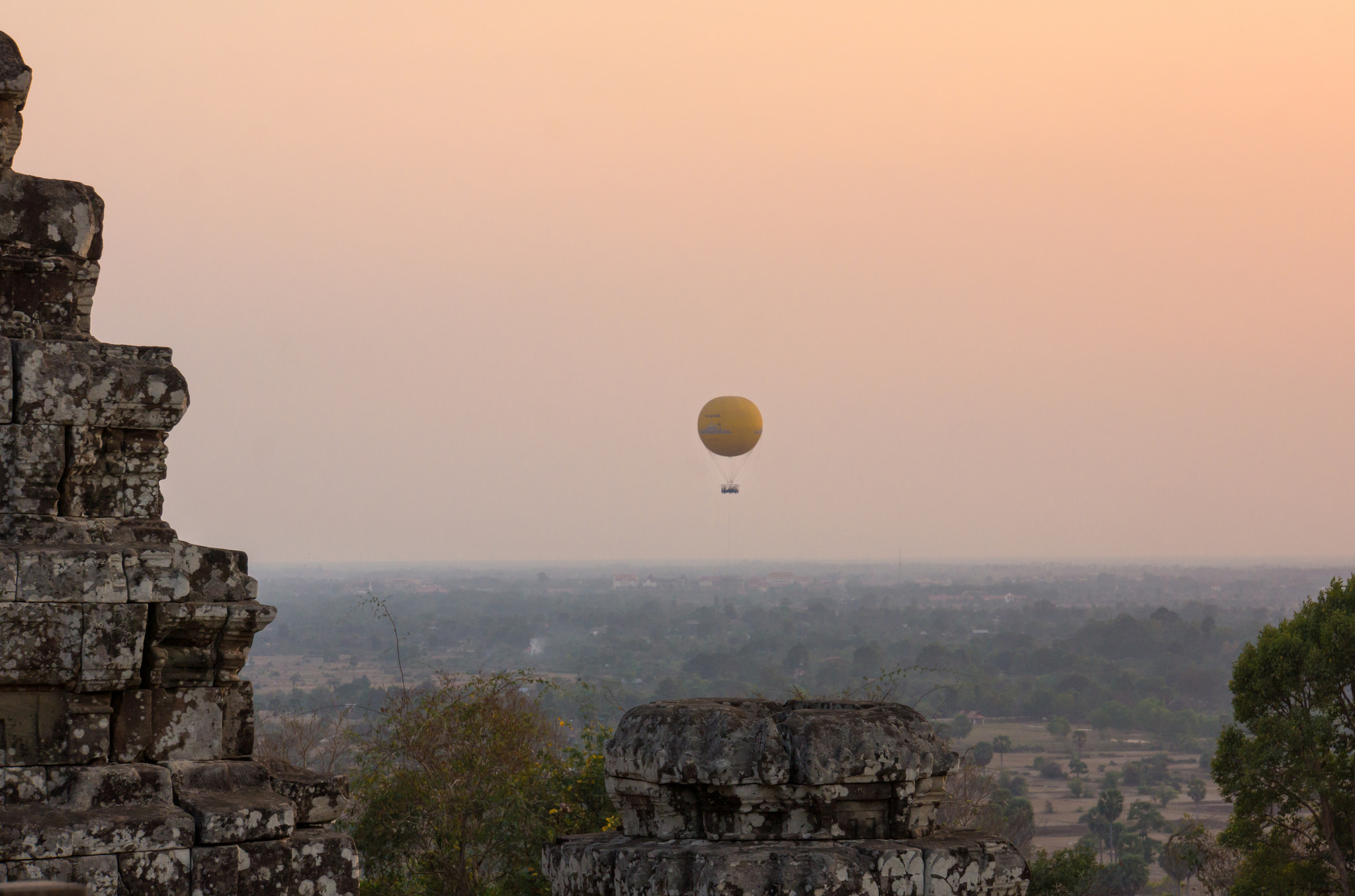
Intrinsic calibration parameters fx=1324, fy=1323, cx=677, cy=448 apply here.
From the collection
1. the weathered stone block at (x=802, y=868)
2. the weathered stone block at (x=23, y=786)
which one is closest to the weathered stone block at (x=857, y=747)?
the weathered stone block at (x=802, y=868)

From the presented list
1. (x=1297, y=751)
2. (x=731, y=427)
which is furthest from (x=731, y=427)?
(x=1297, y=751)

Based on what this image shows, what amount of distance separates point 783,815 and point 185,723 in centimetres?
303

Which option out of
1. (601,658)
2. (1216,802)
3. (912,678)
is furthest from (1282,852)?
(601,658)

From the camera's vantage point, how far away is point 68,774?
559cm

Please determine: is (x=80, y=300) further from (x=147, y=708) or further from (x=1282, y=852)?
(x=1282, y=852)

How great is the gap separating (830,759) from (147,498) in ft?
11.8

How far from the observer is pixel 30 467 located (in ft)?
19.0

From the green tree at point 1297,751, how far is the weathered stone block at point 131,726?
56.5ft

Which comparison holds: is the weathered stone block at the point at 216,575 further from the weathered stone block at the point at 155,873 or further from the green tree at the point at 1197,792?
the green tree at the point at 1197,792

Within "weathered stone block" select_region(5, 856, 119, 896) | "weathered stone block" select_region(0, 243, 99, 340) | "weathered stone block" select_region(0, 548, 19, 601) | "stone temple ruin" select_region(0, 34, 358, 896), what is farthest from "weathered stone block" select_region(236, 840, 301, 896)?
"weathered stone block" select_region(0, 243, 99, 340)

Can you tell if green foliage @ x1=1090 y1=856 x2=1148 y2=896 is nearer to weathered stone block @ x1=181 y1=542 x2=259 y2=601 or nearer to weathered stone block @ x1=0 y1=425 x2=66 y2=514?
weathered stone block @ x1=181 y1=542 x2=259 y2=601

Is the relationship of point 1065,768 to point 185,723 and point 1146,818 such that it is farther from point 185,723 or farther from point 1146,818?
point 185,723

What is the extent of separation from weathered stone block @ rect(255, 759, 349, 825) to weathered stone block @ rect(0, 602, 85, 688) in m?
1.02

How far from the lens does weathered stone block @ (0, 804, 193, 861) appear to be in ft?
17.3
